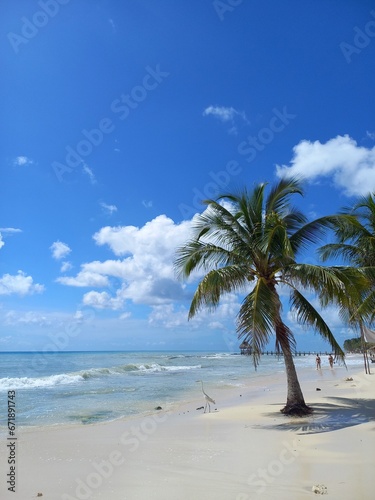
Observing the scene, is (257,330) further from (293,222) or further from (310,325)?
(293,222)

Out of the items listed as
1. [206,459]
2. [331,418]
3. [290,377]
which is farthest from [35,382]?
[206,459]

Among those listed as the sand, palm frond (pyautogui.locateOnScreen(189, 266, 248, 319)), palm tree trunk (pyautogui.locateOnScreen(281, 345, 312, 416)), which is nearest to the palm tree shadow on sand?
the sand

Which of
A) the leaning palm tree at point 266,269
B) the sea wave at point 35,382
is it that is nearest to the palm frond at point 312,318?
the leaning palm tree at point 266,269

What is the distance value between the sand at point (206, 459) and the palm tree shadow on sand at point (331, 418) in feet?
0.08

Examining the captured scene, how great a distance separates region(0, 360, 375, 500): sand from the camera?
5.89m

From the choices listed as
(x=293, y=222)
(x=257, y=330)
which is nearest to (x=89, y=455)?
(x=257, y=330)

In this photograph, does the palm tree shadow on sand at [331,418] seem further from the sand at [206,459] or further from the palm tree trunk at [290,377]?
the palm tree trunk at [290,377]

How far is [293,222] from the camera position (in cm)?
1223

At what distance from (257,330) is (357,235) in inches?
228

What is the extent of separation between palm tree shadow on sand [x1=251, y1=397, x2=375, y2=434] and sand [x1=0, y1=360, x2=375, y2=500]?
2 cm

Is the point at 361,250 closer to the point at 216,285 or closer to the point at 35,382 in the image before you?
the point at 216,285

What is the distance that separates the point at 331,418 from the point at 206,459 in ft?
15.3

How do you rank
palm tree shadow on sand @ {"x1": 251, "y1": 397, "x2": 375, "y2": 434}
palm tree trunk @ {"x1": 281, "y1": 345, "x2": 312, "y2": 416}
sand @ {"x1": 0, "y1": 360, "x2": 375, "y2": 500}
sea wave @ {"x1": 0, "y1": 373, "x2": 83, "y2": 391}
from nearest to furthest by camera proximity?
sand @ {"x1": 0, "y1": 360, "x2": 375, "y2": 500}, palm tree shadow on sand @ {"x1": 251, "y1": 397, "x2": 375, "y2": 434}, palm tree trunk @ {"x1": 281, "y1": 345, "x2": 312, "y2": 416}, sea wave @ {"x1": 0, "y1": 373, "x2": 83, "y2": 391}

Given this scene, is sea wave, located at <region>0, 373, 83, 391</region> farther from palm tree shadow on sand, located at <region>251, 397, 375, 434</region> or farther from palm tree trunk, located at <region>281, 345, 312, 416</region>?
palm tree shadow on sand, located at <region>251, 397, 375, 434</region>
